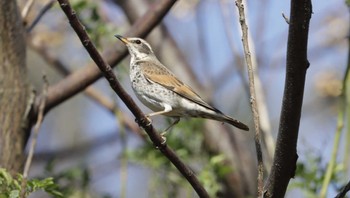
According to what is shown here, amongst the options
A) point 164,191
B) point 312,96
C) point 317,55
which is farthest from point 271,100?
point 164,191

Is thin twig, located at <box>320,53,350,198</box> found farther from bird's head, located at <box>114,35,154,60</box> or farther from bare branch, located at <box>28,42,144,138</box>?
bare branch, located at <box>28,42,144,138</box>

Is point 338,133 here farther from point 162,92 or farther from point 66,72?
point 66,72

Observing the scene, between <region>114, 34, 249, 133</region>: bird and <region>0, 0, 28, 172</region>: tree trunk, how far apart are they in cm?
75

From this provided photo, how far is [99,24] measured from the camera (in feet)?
15.7

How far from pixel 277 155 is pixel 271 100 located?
7409 millimetres

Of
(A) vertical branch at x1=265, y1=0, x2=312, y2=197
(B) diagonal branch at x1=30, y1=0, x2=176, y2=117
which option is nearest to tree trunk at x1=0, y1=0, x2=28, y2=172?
(B) diagonal branch at x1=30, y1=0, x2=176, y2=117

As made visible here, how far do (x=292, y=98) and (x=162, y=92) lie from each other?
2.20 m

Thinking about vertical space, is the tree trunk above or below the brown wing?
below

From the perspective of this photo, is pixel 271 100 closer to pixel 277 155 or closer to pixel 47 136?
pixel 47 136

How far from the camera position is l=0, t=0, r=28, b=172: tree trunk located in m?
3.97

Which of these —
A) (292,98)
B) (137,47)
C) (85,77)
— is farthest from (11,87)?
(292,98)

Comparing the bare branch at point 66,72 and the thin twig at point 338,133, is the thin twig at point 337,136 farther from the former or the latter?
the bare branch at point 66,72

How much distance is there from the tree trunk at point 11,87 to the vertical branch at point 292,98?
1.75 meters

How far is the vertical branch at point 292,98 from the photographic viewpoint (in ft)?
7.88
